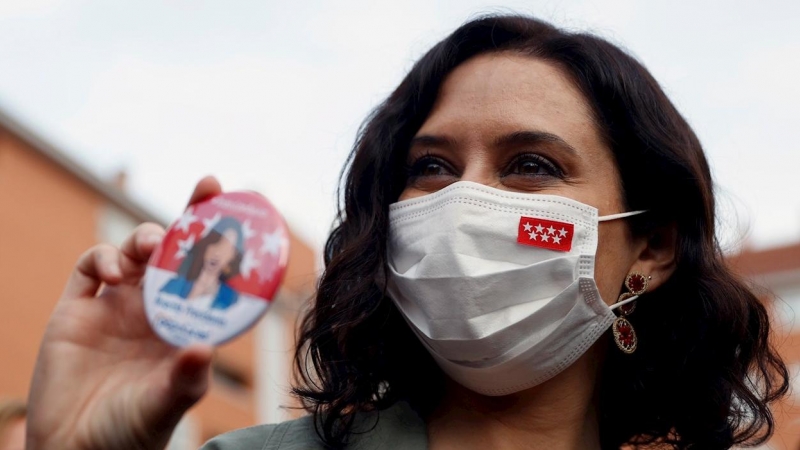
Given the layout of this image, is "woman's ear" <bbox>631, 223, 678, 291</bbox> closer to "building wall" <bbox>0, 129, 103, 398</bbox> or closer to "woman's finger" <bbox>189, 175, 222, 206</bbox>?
"woman's finger" <bbox>189, 175, 222, 206</bbox>

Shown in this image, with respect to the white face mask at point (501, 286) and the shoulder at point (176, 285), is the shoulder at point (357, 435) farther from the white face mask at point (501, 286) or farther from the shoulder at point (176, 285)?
the shoulder at point (176, 285)

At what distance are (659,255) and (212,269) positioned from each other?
1.61 metres

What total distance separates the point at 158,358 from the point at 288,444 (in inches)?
25.5

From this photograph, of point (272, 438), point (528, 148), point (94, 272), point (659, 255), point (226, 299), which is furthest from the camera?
point (659, 255)

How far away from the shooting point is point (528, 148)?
112 inches

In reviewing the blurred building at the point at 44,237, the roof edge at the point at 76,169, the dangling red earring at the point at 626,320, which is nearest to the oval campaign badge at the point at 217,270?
the dangling red earring at the point at 626,320

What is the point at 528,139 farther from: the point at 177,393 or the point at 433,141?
the point at 177,393

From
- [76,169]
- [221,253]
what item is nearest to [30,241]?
[76,169]

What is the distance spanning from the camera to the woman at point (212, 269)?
74.4 inches

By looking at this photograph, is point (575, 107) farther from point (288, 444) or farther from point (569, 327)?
point (288, 444)

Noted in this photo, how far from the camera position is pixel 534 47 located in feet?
10.3

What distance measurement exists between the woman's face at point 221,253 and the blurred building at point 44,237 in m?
16.5

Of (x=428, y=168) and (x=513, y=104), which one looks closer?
(x=513, y=104)

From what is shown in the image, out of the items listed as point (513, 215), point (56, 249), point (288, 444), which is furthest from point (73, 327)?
point (56, 249)
